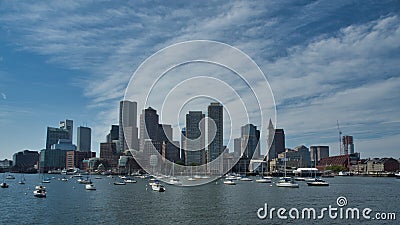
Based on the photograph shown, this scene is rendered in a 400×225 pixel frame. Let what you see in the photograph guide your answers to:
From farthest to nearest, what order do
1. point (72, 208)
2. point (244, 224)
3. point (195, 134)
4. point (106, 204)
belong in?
point (195, 134) < point (106, 204) < point (72, 208) < point (244, 224)

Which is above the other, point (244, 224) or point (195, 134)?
point (195, 134)

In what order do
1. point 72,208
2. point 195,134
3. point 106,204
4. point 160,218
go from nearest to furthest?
point 160,218 < point 72,208 < point 106,204 < point 195,134

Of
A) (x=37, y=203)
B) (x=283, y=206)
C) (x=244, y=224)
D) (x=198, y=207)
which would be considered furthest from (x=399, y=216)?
(x=37, y=203)

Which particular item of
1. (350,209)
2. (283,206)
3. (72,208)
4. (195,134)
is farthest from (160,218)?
(195,134)

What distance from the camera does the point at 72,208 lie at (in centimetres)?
6638

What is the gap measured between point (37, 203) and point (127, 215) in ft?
88.9

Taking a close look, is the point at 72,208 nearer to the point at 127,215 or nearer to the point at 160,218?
the point at 127,215

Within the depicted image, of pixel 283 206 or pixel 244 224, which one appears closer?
pixel 244 224

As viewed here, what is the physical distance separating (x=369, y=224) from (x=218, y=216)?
62.5 feet

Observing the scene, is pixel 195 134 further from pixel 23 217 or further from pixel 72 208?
pixel 23 217

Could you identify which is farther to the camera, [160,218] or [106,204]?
Answer: [106,204]

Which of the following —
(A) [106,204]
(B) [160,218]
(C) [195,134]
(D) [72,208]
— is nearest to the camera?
(B) [160,218]

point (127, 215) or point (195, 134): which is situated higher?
point (195, 134)

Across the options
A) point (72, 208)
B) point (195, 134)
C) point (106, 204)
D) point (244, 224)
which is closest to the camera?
point (244, 224)
